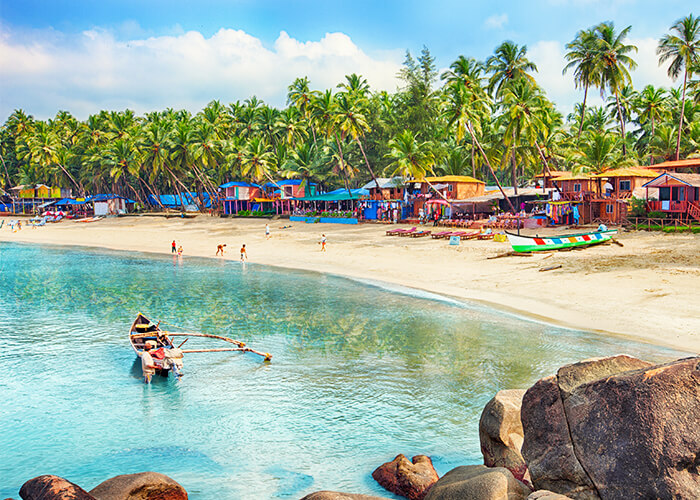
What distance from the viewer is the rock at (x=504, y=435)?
8922 millimetres

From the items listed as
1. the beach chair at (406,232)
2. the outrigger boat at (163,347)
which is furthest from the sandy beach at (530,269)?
the outrigger boat at (163,347)

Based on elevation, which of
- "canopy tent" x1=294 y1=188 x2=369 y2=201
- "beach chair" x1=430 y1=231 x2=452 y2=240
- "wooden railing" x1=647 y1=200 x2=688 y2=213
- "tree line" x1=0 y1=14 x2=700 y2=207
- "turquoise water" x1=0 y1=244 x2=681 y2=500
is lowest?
"turquoise water" x1=0 y1=244 x2=681 y2=500

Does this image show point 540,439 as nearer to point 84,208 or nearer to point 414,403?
point 414,403

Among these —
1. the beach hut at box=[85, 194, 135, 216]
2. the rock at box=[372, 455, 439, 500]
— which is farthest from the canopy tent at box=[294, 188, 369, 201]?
the rock at box=[372, 455, 439, 500]

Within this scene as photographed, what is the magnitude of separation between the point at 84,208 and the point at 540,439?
10711 centimetres

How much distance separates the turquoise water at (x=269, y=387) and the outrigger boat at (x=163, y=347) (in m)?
0.45

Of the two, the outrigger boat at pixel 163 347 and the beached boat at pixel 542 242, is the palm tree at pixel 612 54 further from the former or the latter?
the outrigger boat at pixel 163 347

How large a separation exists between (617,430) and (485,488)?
1771 millimetres

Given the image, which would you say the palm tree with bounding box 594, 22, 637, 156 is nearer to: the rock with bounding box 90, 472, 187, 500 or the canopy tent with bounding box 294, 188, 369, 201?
the canopy tent with bounding box 294, 188, 369, 201

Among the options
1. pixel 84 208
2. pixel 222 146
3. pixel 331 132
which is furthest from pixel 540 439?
pixel 84 208

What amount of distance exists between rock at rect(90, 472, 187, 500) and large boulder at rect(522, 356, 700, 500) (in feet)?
18.3

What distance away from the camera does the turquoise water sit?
11922 mm

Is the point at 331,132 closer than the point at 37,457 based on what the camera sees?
No

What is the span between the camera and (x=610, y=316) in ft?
71.2
